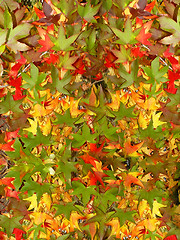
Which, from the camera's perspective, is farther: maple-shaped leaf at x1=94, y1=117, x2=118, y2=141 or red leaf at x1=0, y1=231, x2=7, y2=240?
red leaf at x1=0, y1=231, x2=7, y2=240

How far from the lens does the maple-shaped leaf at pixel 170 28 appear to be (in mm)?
1367

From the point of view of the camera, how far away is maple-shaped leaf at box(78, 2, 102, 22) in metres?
1.29

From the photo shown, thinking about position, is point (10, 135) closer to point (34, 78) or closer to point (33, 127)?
point (33, 127)

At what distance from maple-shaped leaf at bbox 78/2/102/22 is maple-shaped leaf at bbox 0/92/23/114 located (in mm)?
463

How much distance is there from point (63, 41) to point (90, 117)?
1.15ft

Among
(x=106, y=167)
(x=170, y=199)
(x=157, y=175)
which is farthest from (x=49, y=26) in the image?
(x=170, y=199)

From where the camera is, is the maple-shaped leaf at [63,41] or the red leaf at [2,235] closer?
the maple-shaped leaf at [63,41]

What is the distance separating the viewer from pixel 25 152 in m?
1.34

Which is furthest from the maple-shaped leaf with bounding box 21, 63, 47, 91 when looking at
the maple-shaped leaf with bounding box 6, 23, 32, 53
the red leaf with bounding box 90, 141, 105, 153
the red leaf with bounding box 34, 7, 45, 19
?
the red leaf with bounding box 90, 141, 105, 153

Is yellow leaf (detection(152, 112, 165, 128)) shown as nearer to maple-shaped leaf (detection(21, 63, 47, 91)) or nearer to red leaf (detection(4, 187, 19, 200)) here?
A: maple-shaped leaf (detection(21, 63, 47, 91))

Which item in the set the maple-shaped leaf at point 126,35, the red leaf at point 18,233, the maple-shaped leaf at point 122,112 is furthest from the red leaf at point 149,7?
the red leaf at point 18,233

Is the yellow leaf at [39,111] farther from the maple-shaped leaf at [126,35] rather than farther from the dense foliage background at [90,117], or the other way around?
the maple-shaped leaf at [126,35]

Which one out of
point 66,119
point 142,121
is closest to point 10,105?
point 66,119

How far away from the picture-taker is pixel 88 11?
129 centimetres
